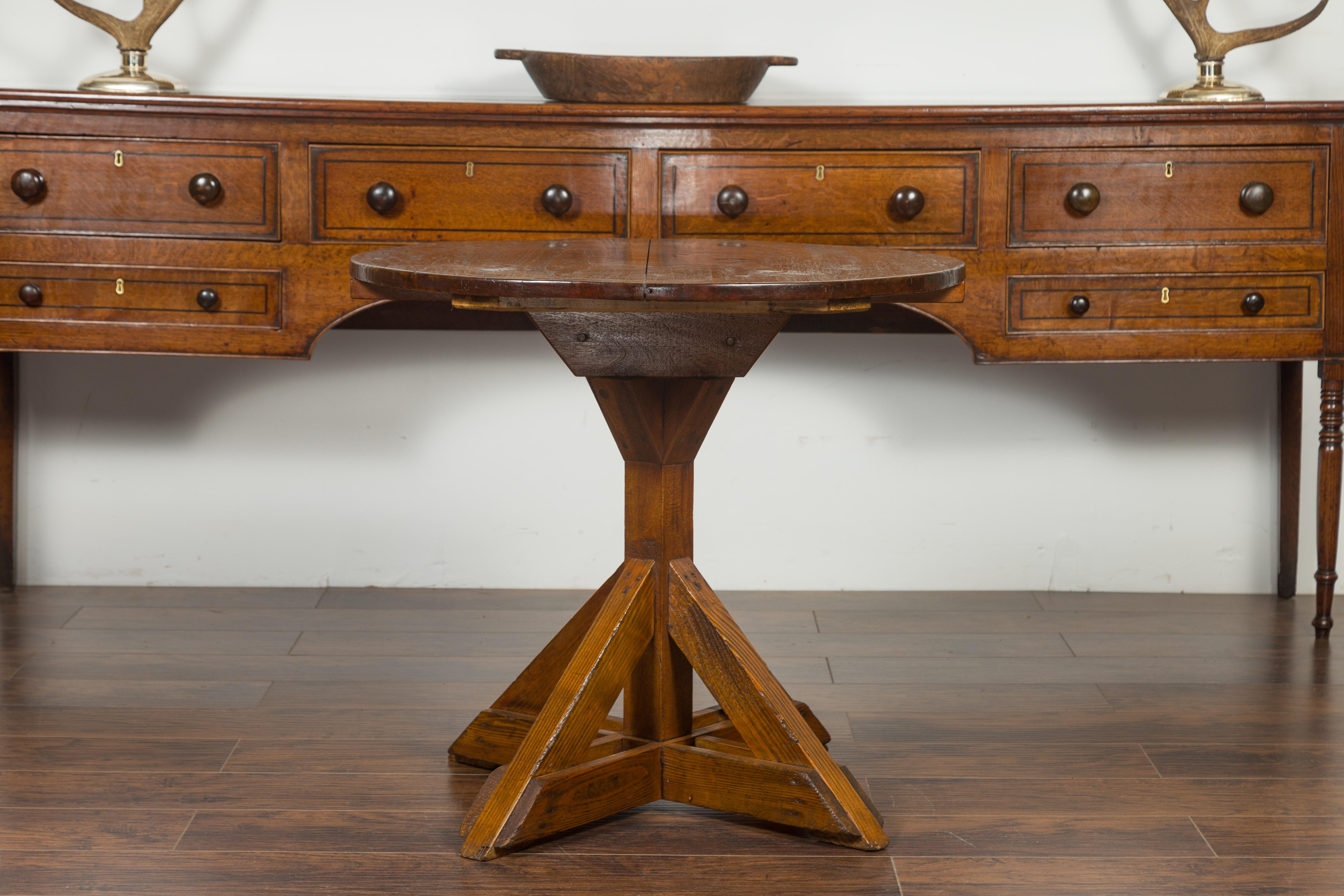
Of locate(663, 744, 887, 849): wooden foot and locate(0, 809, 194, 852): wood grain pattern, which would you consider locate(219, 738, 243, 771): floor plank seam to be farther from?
locate(663, 744, 887, 849): wooden foot

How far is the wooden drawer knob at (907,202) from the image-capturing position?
2371 millimetres

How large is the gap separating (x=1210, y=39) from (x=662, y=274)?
169 centimetres

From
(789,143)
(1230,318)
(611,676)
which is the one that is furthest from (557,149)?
(1230,318)

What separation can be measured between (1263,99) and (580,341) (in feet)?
5.22

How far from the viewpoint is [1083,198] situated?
2369mm

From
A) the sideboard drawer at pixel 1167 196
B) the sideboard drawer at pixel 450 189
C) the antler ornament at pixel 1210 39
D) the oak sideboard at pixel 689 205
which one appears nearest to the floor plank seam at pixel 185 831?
the oak sideboard at pixel 689 205

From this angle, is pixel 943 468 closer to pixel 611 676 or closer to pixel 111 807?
pixel 611 676

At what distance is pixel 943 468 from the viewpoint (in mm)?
2998

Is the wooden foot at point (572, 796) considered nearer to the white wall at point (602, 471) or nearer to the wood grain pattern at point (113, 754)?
the wood grain pattern at point (113, 754)

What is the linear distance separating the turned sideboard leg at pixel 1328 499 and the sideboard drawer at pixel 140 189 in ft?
6.44

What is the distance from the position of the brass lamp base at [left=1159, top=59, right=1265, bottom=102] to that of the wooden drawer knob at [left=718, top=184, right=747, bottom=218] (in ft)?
2.65

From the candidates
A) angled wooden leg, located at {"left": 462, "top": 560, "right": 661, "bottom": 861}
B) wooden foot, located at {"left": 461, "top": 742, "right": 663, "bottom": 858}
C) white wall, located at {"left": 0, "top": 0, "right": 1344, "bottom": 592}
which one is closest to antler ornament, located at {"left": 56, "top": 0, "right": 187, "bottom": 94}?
white wall, located at {"left": 0, "top": 0, "right": 1344, "bottom": 592}

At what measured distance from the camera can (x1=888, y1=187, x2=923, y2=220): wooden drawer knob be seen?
2.37 meters

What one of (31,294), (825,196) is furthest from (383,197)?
(825,196)
